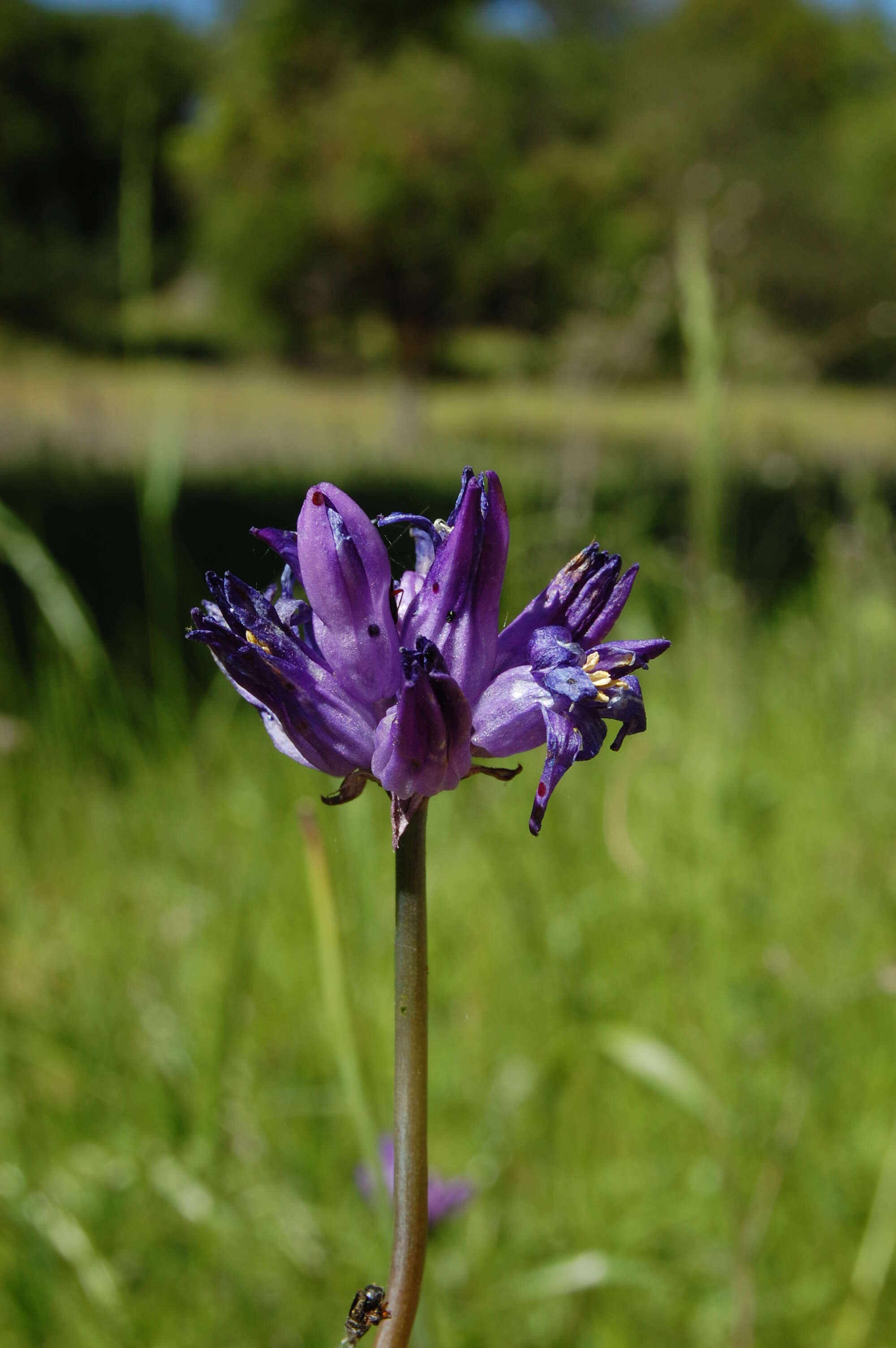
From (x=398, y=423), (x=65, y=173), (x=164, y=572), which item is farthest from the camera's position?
(x=65, y=173)

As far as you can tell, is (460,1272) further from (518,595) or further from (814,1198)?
(518,595)

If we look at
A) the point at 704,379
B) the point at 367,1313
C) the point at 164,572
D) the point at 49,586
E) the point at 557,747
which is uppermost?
the point at 164,572

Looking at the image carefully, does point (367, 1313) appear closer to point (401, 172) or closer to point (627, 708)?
point (627, 708)

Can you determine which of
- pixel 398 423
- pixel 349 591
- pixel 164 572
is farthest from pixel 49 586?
pixel 398 423

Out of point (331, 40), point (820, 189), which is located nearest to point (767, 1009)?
point (331, 40)

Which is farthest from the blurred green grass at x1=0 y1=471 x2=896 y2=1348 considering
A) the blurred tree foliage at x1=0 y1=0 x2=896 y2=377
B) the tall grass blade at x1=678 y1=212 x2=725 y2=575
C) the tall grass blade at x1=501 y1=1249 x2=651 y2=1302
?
the blurred tree foliage at x1=0 y1=0 x2=896 y2=377

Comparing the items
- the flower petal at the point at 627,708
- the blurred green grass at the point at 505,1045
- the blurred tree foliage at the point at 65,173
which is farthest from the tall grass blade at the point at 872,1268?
the blurred tree foliage at the point at 65,173

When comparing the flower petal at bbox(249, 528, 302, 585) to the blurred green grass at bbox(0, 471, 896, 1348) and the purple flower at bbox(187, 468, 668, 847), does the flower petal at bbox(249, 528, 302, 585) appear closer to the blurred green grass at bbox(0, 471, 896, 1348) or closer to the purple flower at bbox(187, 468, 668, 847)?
the purple flower at bbox(187, 468, 668, 847)
